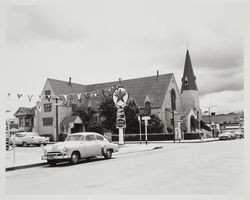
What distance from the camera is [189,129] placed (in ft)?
139

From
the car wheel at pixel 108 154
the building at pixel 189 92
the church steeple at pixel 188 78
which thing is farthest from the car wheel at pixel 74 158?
the church steeple at pixel 188 78

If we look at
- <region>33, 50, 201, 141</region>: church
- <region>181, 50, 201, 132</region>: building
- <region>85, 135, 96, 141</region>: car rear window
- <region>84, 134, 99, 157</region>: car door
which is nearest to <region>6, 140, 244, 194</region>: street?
<region>84, 134, 99, 157</region>: car door

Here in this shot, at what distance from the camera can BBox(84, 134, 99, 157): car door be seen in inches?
520

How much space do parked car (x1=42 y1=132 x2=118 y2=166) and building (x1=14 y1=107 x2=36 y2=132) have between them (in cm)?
3000

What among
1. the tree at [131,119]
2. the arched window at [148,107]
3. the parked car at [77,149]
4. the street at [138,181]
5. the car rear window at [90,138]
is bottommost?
the street at [138,181]

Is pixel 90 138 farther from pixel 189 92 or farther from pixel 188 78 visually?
pixel 188 78

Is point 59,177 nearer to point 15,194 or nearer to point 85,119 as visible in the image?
point 15,194

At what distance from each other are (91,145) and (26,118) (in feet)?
104

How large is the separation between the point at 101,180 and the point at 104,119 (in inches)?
1139

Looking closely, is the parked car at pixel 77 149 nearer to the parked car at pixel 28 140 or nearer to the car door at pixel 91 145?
the car door at pixel 91 145

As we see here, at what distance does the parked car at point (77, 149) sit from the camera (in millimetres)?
12227

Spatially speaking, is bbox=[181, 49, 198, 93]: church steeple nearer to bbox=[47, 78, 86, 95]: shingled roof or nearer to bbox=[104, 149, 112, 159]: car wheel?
bbox=[47, 78, 86, 95]: shingled roof

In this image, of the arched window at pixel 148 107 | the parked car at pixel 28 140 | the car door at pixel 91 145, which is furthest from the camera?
the arched window at pixel 148 107

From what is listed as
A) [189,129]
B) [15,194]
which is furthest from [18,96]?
[189,129]
